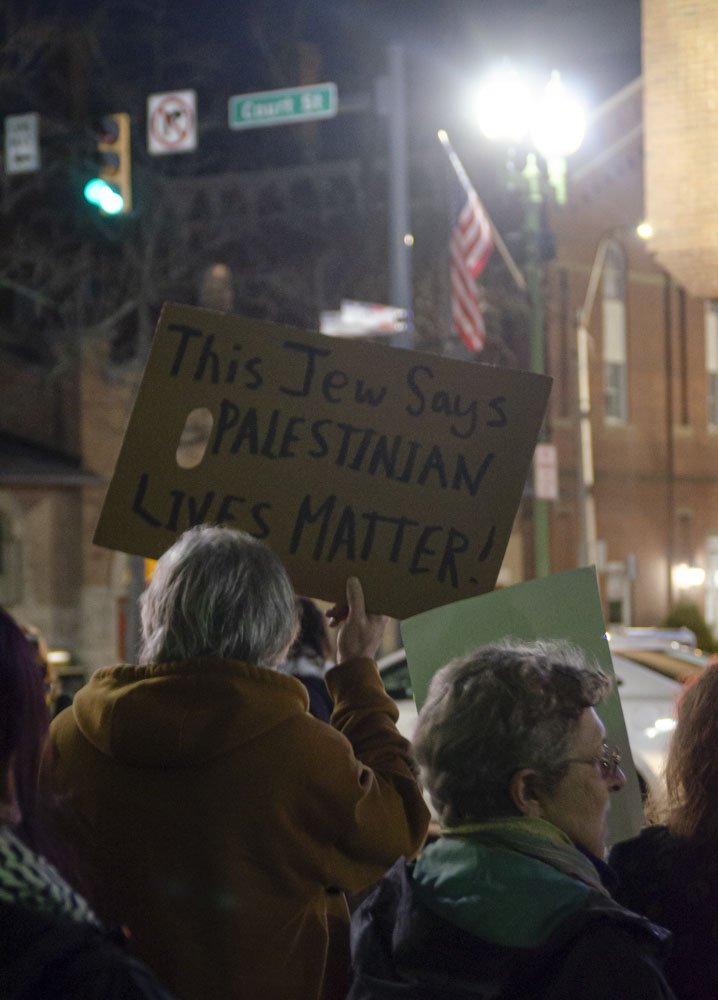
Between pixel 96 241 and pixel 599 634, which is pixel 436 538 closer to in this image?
pixel 599 634

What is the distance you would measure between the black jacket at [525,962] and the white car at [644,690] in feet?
20.3

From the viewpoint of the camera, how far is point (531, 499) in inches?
1092

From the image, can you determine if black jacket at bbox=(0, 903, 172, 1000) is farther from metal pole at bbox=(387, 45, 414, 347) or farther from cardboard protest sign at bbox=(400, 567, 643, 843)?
metal pole at bbox=(387, 45, 414, 347)

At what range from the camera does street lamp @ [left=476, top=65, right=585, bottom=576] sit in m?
15.4

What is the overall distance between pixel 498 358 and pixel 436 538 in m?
25.1

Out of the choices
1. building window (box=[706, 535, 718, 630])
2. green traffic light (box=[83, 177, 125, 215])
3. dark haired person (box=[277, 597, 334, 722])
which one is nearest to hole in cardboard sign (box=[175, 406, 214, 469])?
dark haired person (box=[277, 597, 334, 722])

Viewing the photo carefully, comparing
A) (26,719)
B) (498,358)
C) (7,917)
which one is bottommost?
(7,917)

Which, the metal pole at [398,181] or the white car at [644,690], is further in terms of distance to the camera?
the metal pole at [398,181]

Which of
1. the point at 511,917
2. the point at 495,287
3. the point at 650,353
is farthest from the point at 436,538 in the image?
the point at 650,353

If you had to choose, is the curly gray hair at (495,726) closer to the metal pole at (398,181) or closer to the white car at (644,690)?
the white car at (644,690)

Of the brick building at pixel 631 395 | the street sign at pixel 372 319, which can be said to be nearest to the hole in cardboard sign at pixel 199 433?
the street sign at pixel 372 319

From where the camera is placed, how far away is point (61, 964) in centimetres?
123

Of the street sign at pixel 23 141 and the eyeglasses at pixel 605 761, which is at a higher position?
the street sign at pixel 23 141

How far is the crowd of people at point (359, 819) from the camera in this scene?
1846mm
